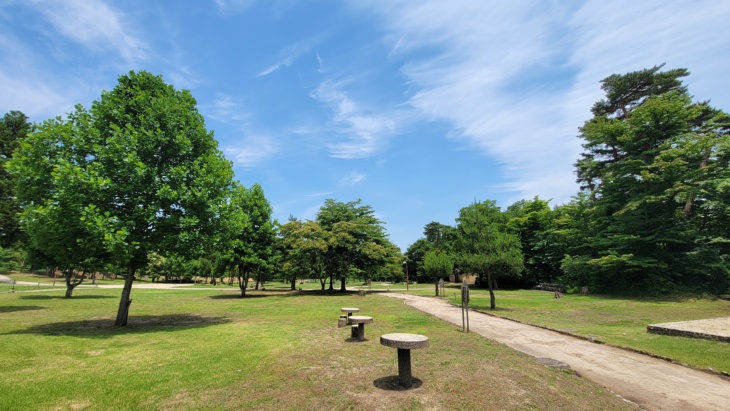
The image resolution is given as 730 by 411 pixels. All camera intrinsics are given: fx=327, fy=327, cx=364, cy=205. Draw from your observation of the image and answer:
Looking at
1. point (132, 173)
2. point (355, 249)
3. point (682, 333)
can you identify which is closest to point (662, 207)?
point (682, 333)

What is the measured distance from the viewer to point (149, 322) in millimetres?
15281

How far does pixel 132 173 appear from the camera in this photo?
12445 mm

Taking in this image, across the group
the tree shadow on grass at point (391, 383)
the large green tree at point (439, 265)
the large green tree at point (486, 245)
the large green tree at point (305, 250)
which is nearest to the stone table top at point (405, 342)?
the tree shadow on grass at point (391, 383)

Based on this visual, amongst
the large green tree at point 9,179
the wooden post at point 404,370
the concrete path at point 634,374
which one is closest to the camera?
the concrete path at point 634,374

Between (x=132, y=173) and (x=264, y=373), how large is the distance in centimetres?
976

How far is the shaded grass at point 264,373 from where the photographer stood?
5605 millimetres

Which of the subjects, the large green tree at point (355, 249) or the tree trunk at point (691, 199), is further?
the large green tree at point (355, 249)

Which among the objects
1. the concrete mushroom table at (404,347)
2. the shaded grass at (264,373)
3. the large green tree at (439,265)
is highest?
the large green tree at (439,265)

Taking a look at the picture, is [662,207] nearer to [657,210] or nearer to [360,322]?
[657,210]

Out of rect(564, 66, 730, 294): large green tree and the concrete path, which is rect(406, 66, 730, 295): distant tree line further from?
the concrete path

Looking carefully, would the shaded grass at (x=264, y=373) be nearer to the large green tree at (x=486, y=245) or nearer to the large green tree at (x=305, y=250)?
the large green tree at (x=486, y=245)

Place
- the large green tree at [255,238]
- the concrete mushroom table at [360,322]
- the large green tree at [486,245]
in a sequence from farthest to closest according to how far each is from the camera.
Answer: the large green tree at [255,238], the large green tree at [486,245], the concrete mushroom table at [360,322]

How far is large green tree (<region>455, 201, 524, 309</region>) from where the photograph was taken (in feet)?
65.4

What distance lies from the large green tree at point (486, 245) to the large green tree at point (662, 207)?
54.8ft
